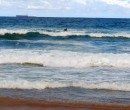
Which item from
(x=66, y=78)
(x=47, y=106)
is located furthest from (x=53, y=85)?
(x=47, y=106)

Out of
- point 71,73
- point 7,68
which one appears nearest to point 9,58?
point 7,68

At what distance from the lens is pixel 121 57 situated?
14078 millimetres

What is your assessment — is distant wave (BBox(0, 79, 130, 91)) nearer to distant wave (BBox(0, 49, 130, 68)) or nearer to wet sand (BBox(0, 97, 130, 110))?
wet sand (BBox(0, 97, 130, 110))

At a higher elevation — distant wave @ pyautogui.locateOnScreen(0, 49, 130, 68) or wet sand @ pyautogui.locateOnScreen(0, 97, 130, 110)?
distant wave @ pyautogui.locateOnScreen(0, 49, 130, 68)

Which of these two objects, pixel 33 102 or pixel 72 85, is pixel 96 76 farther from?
pixel 33 102

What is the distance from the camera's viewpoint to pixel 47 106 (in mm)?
6793

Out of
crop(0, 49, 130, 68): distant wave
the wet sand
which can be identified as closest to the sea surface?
crop(0, 49, 130, 68): distant wave

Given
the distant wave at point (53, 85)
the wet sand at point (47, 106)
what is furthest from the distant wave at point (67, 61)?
the wet sand at point (47, 106)

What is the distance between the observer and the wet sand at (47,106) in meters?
6.64

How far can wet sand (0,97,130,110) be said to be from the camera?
6.64 meters

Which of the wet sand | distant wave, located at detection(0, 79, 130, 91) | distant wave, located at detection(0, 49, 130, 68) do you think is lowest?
distant wave, located at detection(0, 79, 130, 91)

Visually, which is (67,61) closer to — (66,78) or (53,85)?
(66,78)

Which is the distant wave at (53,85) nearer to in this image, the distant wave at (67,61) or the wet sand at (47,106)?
the wet sand at (47,106)

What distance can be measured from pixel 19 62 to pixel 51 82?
409 centimetres
